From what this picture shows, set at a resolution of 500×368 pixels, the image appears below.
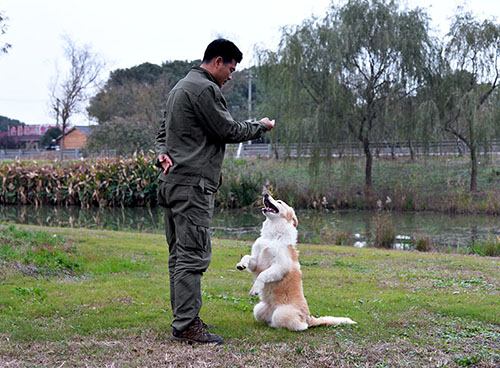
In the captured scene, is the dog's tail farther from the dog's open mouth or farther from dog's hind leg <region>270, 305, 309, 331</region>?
the dog's open mouth

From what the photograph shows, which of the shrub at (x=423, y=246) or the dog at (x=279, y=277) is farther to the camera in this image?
the shrub at (x=423, y=246)

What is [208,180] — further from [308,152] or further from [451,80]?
[451,80]

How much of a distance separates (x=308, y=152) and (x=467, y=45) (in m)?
8.83

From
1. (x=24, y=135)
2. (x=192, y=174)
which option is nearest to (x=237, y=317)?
(x=192, y=174)

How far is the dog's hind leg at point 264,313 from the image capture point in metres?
5.03

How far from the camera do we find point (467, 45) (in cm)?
2481

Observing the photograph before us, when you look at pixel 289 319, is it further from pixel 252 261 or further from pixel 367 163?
pixel 367 163

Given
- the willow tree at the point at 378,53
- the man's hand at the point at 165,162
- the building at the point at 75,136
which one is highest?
the willow tree at the point at 378,53

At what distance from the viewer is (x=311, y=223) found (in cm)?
1755

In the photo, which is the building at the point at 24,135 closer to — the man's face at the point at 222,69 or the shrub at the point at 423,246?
the shrub at the point at 423,246

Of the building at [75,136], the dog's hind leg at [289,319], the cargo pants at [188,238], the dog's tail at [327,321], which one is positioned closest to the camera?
the cargo pants at [188,238]

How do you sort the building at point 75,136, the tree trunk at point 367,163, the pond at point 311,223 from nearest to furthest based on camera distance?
the pond at point 311,223
the tree trunk at point 367,163
the building at point 75,136

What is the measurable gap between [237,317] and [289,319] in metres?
0.71

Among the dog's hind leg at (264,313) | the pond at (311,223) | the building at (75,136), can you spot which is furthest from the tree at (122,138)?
the dog's hind leg at (264,313)
